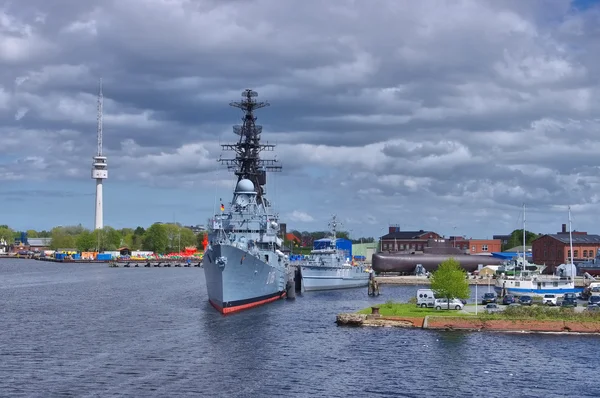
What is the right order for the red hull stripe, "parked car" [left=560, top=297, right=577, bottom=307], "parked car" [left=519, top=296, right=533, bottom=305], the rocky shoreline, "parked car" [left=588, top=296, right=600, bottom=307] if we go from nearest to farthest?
the rocky shoreline, "parked car" [left=560, top=297, right=577, bottom=307], "parked car" [left=588, top=296, right=600, bottom=307], the red hull stripe, "parked car" [left=519, top=296, right=533, bottom=305]

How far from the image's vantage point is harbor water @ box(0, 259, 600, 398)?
47.7m

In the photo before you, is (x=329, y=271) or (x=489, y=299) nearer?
(x=489, y=299)

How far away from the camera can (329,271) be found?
426 feet

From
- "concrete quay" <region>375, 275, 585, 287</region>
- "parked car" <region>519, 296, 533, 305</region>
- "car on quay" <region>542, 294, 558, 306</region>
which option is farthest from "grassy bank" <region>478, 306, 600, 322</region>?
"concrete quay" <region>375, 275, 585, 287</region>

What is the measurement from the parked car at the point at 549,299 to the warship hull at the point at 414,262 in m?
88.2

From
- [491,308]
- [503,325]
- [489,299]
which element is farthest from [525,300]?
[503,325]

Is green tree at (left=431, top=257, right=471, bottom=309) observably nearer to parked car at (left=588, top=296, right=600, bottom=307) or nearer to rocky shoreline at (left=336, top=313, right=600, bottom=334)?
rocky shoreline at (left=336, top=313, right=600, bottom=334)

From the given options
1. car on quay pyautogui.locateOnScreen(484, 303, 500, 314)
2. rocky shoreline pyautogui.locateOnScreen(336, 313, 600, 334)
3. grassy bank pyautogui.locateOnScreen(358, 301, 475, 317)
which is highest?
car on quay pyautogui.locateOnScreen(484, 303, 500, 314)

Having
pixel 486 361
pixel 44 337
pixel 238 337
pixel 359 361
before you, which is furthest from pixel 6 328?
pixel 486 361

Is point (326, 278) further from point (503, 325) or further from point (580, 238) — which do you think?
point (580, 238)

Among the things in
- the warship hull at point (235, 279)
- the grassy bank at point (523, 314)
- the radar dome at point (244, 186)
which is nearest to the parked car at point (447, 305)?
the grassy bank at point (523, 314)

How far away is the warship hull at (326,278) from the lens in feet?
415

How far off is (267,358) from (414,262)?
126 metres

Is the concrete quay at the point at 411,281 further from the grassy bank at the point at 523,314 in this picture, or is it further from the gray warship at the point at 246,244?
the grassy bank at the point at 523,314
